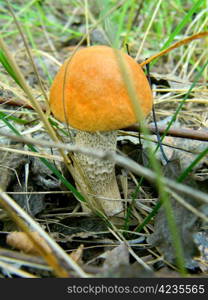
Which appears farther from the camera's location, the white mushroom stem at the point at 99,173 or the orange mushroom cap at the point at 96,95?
the white mushroom stem at the point at 99,173

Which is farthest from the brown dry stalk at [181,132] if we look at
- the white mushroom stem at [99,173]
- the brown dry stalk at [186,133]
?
the white mushroom stem at [99,173]

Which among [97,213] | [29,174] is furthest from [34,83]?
[97,213]

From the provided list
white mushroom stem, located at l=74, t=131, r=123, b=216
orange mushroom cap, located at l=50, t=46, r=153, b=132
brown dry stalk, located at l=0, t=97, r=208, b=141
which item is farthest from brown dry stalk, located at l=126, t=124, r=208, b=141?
orange mushroom cap, located at l=50, t=46, r=153, b=132

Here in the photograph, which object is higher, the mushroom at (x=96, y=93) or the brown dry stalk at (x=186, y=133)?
the mushroom at (x=96, y=93)

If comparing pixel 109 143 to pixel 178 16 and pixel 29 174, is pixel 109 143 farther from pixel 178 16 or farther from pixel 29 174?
pixel 178 16

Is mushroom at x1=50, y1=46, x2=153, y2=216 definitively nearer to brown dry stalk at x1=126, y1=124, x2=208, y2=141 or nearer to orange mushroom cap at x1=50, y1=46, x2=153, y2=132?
orange mushroom cap at x1=50, y1=46, x2=153, y2=132

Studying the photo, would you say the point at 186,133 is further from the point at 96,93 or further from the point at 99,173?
the point at 96,93

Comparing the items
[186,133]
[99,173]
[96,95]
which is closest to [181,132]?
[186,133]

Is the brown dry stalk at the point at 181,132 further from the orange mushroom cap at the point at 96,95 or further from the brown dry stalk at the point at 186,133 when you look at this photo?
the orange mushroom cap at the point at 96,95
